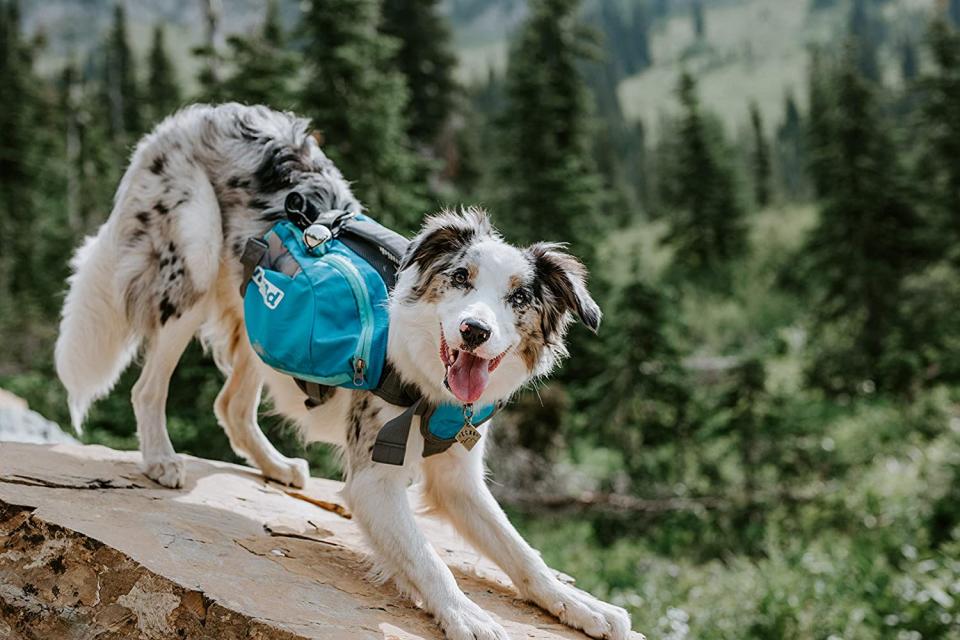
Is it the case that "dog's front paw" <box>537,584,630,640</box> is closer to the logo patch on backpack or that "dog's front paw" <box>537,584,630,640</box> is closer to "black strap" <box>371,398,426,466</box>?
"black strap" <box>371,398,426,466</box>

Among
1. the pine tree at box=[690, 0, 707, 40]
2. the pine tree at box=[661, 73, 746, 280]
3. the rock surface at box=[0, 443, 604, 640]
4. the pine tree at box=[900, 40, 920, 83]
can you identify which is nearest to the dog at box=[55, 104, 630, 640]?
the rock surface at box=[0, 443, 604, 640]

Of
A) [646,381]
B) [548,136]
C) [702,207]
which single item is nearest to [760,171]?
[702,207]

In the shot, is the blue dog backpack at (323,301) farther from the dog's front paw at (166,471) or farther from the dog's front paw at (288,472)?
the dog's front paw at (288,472)

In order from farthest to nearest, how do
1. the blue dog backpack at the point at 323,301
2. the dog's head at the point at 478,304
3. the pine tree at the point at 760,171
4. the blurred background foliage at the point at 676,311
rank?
1. the pine tree at the point at 760,171
2. the blurred background foliage at the point at 676,311
3. the blue dog backpack at the point at 323,301
4. the dog's head at the point at 478,304

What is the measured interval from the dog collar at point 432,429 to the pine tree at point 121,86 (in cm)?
4185

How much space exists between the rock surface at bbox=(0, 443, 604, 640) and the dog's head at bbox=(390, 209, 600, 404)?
1.00 metres

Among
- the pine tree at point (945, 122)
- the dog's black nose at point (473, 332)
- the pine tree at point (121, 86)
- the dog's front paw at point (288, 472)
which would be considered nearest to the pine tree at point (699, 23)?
the pine tree at point (121, 86)

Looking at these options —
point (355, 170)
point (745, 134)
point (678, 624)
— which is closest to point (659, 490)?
point (678, 624)

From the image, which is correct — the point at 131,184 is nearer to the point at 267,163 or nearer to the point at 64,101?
the point at 267,163

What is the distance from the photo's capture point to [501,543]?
4.03m

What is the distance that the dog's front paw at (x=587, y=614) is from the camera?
380 cm

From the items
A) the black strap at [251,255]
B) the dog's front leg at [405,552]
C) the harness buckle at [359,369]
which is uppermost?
the black strap at [251,255]

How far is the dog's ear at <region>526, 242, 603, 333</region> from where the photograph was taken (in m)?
3.88

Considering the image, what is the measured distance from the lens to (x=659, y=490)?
13.9 metres
